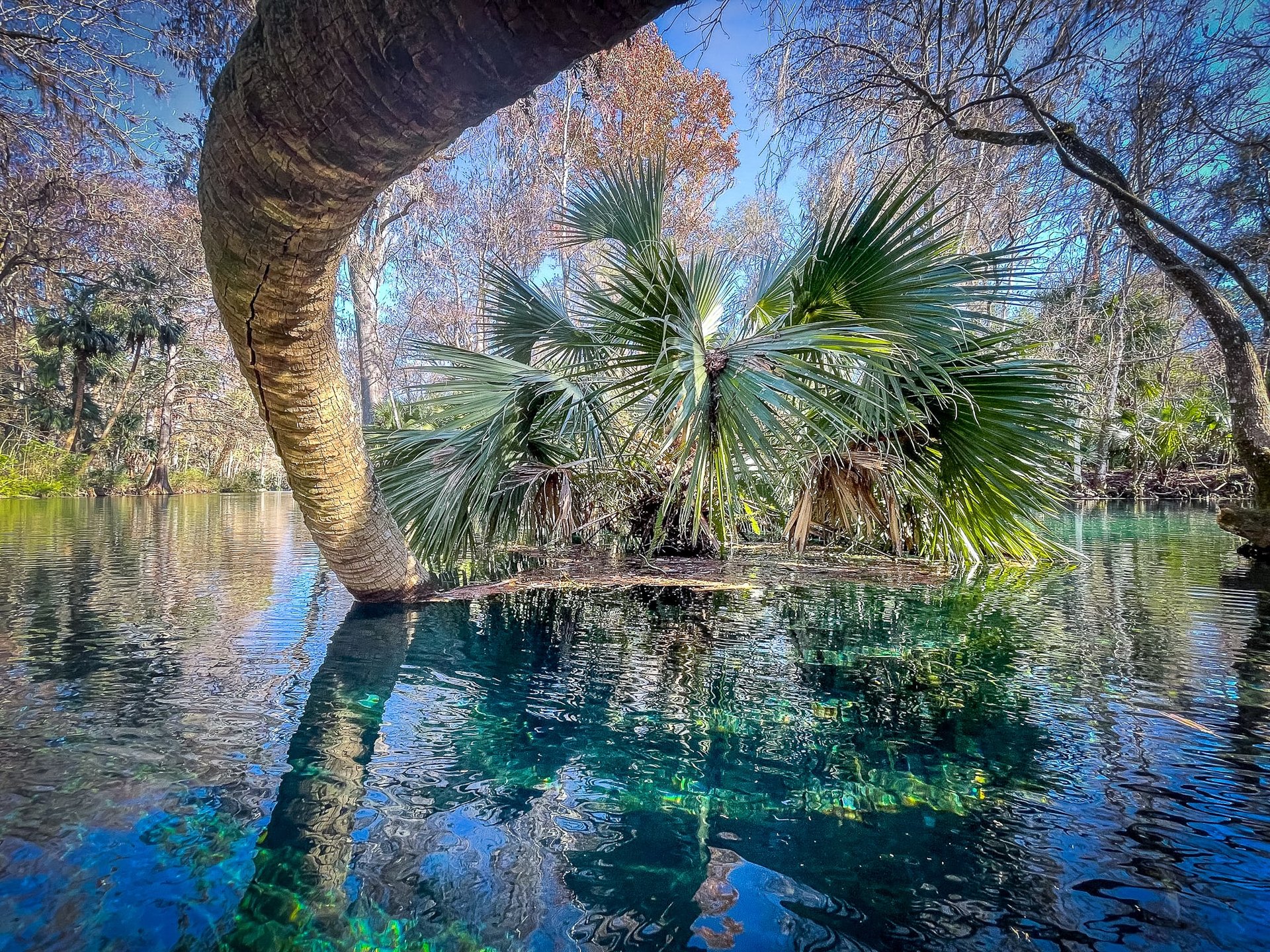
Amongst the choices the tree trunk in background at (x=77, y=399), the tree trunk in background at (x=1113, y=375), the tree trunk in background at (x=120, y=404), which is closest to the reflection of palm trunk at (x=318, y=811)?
the tree trunk in background at (x=1113, y=375)

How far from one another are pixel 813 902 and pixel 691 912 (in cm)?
25

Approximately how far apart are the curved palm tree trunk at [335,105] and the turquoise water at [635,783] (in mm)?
1525

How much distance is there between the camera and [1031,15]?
4406 mm

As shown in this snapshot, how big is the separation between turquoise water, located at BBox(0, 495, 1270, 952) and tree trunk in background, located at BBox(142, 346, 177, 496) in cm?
2405

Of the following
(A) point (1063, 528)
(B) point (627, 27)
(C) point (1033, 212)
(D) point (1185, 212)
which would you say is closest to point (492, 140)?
(C) point (1033, 212)

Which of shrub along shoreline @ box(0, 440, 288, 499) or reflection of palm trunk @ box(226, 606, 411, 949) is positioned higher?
shrub along shoreline @ box(0, 440, 288, 499)

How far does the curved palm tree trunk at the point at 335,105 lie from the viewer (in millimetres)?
1038

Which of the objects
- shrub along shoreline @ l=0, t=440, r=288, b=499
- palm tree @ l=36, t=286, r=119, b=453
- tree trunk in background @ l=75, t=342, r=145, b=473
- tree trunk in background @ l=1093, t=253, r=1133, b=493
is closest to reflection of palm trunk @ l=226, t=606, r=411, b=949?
tree trunk in background @ l=1093, t=253, r=1133, b=493

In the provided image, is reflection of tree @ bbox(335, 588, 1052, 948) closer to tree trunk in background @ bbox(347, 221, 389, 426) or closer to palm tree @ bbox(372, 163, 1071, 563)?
palm tree @ bbox(372, 163, 1071, 563)

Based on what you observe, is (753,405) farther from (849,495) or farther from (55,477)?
(55,477)

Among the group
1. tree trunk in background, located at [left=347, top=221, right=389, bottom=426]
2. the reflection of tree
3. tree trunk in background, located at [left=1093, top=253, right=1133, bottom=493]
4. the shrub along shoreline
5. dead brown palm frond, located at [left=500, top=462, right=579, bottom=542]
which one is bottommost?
the reflection of tree

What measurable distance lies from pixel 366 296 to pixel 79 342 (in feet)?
54.0

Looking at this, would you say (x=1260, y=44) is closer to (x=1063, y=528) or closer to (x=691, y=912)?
(x=1063, y=528)

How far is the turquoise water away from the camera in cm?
117
